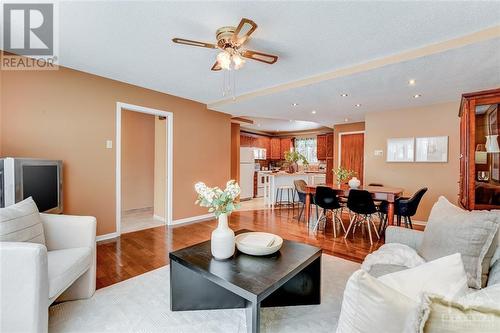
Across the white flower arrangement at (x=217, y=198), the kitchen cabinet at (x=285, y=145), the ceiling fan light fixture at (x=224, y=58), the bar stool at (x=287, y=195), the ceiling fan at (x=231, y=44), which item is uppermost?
the ceiling fan at (x=231, y=44)

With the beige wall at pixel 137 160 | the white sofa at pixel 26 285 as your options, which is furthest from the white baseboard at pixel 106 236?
the white sofa at pixel 26 285

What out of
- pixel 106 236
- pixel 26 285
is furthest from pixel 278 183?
pixel 26 285

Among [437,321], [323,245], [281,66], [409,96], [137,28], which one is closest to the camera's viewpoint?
[437,321]

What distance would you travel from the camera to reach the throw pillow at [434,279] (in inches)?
30.6

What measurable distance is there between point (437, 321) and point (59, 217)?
257cm

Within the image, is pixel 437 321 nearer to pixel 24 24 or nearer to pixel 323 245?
pixel 323 245

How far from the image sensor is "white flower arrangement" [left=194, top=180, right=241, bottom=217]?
5.88 ft

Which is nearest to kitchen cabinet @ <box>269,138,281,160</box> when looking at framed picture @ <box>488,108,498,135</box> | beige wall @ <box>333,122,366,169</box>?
beige wall @ <box>333,122,366,169</box>

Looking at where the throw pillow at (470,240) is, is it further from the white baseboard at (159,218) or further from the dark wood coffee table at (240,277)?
the white baseboard at (159,218)

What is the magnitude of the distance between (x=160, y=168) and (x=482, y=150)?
197 inches

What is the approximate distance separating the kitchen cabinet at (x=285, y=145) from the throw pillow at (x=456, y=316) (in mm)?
8982

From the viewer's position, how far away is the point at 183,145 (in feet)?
15.2

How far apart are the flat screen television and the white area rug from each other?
1089 millimetres

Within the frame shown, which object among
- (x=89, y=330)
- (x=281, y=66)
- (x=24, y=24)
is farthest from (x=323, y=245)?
(x=24, y=24)
